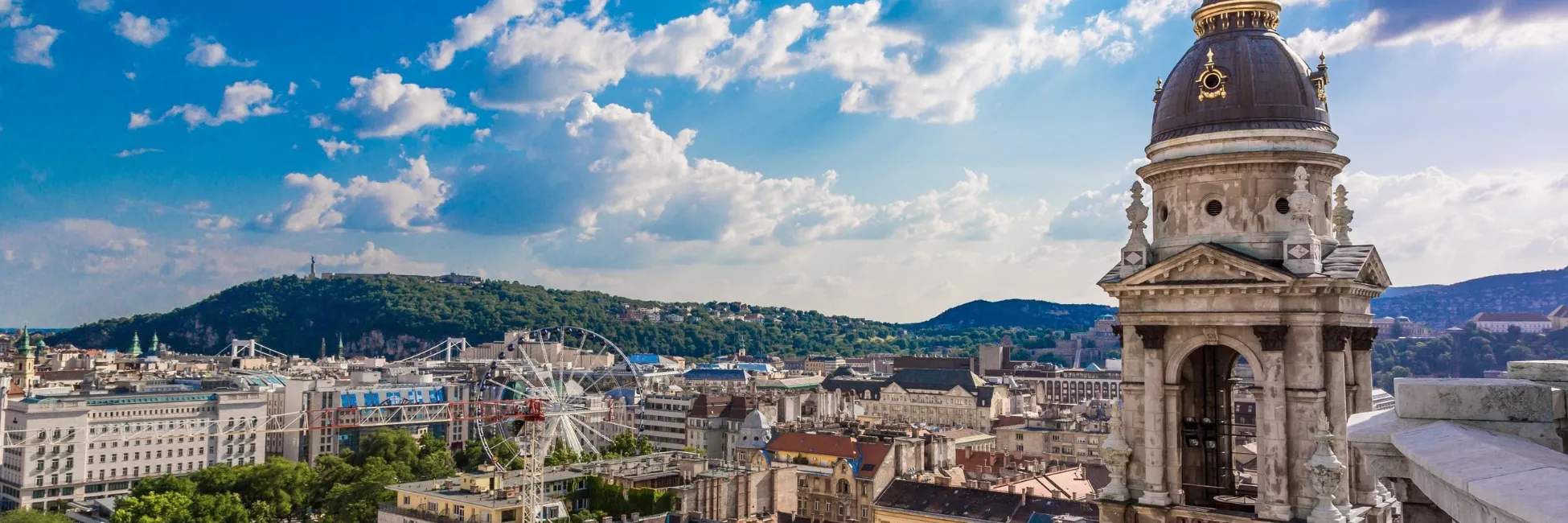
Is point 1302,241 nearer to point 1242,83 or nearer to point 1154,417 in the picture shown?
point 1242,83

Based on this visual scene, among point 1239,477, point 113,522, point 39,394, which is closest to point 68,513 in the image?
point 113,522

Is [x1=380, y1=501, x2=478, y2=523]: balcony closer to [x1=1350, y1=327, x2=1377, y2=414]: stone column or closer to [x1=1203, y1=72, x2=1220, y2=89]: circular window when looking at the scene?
[x1=1350, y1=327, x2=1377, y2=414]: stone column

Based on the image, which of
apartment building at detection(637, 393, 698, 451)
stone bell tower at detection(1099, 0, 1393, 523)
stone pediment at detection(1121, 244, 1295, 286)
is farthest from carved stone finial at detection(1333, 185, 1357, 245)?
apartment building at detection(637, 393, 698, 451)

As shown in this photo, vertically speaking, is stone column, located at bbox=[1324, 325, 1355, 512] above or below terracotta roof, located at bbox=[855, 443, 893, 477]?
above

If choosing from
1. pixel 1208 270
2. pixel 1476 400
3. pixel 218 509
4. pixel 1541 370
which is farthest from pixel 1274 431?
pixel 218 509

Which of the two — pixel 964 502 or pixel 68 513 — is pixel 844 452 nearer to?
pixel 964 502
